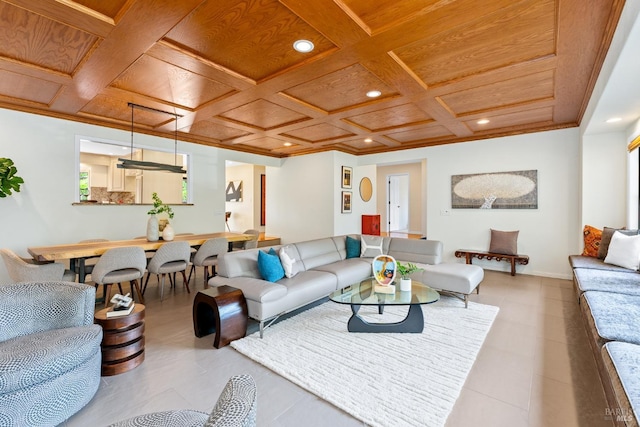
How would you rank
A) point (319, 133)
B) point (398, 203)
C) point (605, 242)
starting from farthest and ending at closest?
point (398, 203), point (319, 133), point (605, 242)

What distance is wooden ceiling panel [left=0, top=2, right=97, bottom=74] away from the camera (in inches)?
86.7

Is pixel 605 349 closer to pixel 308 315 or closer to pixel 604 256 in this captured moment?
pixel 308 315

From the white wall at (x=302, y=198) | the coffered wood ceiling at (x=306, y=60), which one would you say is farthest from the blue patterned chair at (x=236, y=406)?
the white wall at (x=302, y=198)

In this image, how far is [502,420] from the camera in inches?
67.6

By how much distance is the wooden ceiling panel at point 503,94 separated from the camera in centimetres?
329

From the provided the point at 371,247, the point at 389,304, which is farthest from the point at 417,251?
the point at 389,304

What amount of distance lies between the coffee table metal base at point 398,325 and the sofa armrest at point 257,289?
734 millimetres

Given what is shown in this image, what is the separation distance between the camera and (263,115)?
4.53m

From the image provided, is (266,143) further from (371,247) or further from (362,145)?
(371,247)

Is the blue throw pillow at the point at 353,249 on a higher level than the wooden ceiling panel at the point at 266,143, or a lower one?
lower

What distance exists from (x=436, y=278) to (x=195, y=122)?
14.3 feet

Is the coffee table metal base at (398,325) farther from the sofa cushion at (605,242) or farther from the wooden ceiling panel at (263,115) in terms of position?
the sofa cushion at (605,242)


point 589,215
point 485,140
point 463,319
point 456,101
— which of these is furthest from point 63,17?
point 589,215

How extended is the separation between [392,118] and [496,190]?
254cm
